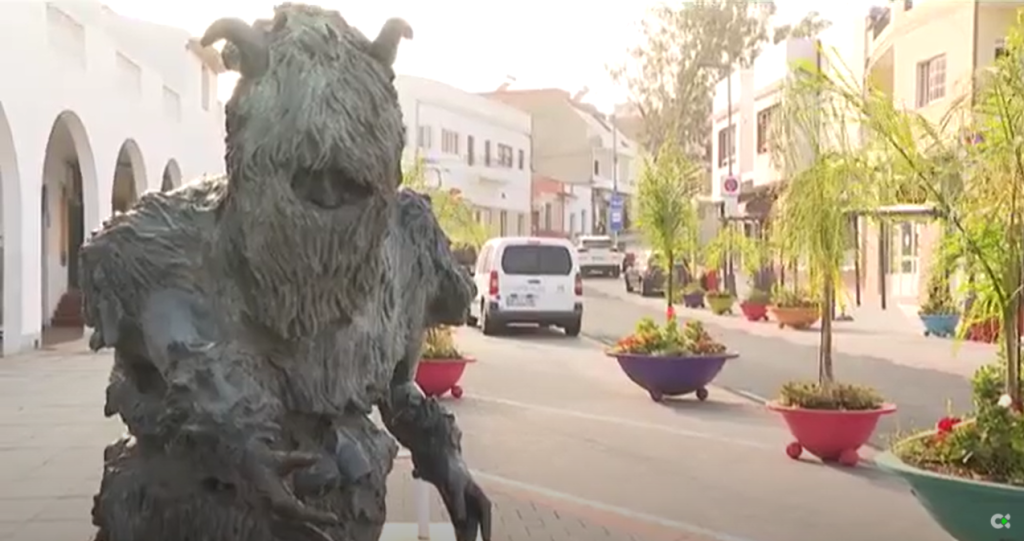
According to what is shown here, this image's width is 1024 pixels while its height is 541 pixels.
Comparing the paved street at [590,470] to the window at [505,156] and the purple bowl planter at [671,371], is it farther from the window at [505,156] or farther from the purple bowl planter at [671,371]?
the window at [505,156]

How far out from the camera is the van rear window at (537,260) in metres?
20.9

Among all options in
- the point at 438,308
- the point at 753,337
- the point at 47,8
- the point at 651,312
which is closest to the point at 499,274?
the point at 753,337

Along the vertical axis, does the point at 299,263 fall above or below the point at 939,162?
below

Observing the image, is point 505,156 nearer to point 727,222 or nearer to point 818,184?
point 727,222

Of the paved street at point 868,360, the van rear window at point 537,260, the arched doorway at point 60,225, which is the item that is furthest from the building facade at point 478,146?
the van rear window at point 537,260

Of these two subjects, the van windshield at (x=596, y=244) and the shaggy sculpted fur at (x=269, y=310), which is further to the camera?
the van windshield at (x=596, y=244)

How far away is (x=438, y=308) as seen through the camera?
2734mm

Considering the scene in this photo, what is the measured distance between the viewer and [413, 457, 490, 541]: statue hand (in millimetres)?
2682

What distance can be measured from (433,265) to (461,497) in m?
0.55

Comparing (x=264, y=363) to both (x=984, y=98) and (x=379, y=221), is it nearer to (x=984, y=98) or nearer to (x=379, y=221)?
(x=379, y=221)

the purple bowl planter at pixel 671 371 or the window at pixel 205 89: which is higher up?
the window at pixel 205 89

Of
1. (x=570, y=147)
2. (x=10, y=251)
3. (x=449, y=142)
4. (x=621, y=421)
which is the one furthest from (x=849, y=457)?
(x=570, y=147)

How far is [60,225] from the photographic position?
70.6ft

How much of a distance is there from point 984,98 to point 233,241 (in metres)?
5.59
